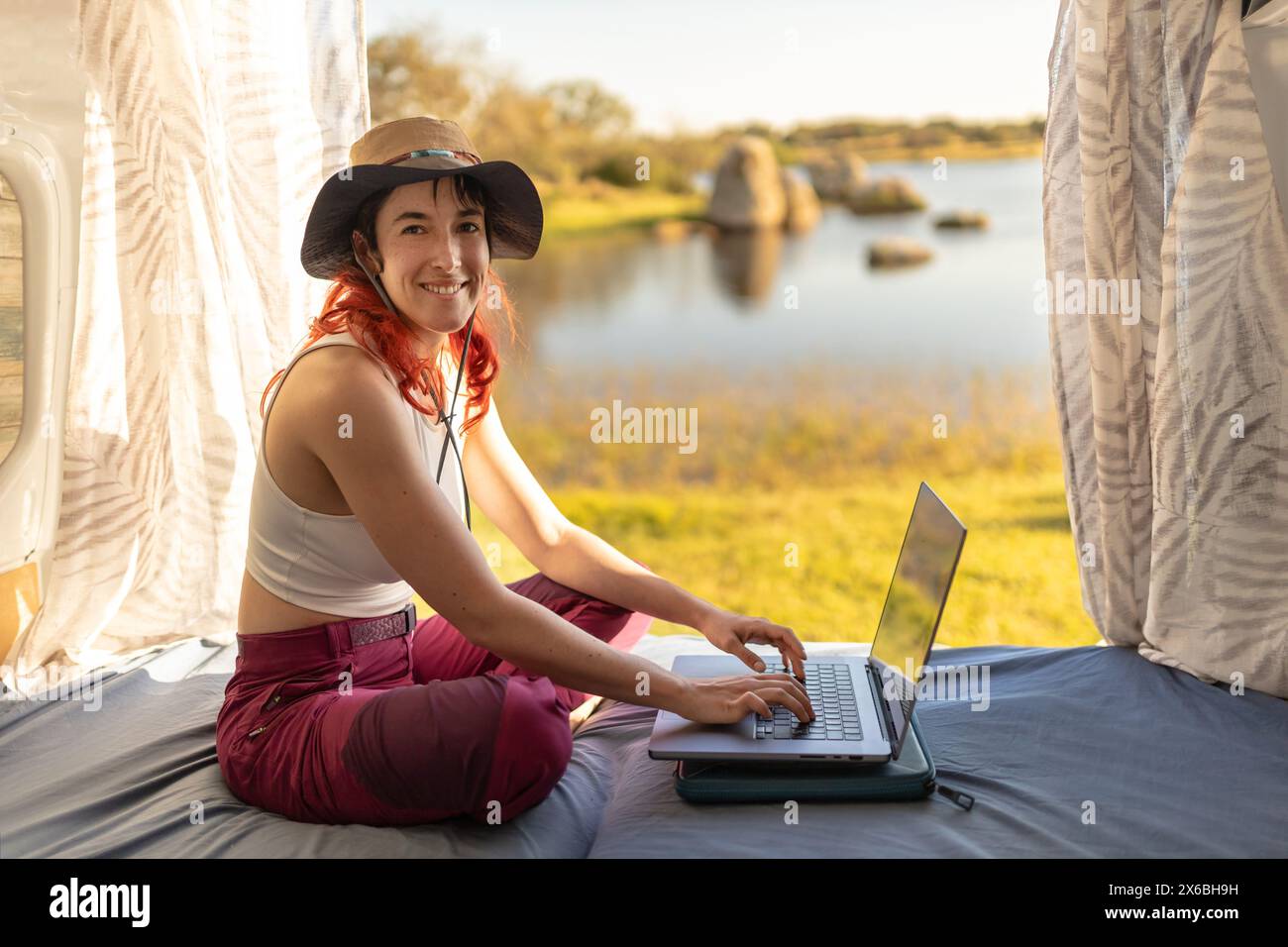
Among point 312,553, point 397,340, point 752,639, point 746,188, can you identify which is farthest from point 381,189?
point 746,188

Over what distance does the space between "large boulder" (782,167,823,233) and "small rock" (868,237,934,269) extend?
0.34 m

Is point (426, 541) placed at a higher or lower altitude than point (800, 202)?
lower

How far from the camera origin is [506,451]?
191 cm

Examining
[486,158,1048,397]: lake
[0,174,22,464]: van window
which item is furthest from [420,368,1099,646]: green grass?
[0,174,22,464]: van window

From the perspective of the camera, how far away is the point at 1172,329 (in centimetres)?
199

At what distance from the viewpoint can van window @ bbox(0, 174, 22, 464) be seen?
215 centimetres

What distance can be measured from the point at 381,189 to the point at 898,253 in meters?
3.84

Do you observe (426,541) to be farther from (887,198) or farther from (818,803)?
(887,198)

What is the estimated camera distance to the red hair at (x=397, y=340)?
157 centimetres

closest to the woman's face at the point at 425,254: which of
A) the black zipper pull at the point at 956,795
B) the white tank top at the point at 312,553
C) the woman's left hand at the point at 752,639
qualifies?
the white tank top at the point at 312,553

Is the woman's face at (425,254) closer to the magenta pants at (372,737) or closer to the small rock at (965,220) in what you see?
the magenta pants at (372,737)
